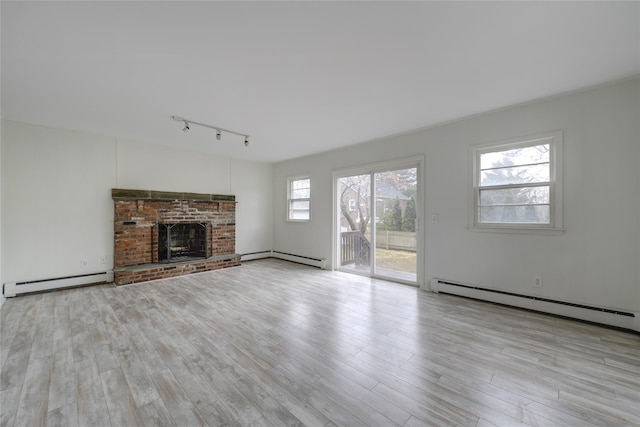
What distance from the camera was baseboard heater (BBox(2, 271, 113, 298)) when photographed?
3582 millimetres

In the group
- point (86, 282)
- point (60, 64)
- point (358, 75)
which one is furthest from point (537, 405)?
point (86, 282)

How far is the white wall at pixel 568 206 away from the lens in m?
2.57

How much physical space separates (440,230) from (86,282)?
18.8 feet

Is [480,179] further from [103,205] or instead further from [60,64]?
[103,205]

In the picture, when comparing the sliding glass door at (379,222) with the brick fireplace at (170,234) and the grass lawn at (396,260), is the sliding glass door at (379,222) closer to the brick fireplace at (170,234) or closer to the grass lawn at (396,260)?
the grass lawn at (396,260)

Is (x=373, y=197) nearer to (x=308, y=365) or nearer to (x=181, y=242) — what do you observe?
(x=308, y=365)

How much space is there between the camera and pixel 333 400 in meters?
1.66

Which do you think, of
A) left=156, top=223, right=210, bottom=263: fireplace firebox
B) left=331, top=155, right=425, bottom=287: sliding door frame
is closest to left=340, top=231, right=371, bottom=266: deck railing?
left=331, top=155, right=425, bottom=287: sliding door frame

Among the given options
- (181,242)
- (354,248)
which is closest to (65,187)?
(181,242)

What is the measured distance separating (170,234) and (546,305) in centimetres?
604

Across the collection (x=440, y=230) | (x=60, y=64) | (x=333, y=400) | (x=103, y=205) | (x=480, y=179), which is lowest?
(x=333, y=400)

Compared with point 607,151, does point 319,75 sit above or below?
above

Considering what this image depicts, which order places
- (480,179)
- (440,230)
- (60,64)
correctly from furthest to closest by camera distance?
(440,230), (480,179), (60,64)

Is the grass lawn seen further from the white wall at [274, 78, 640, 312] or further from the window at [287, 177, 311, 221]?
the window at [287, 177, 311, 221]
